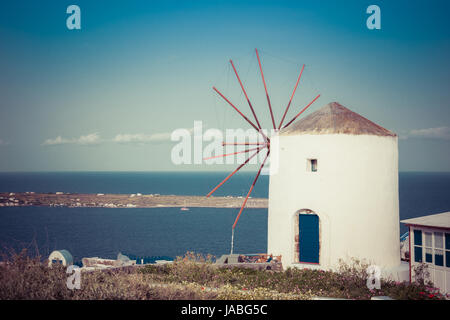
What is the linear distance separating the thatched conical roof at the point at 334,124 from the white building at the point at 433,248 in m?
3.41

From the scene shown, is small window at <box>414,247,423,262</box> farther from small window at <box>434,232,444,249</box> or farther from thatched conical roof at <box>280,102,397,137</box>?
thatched conical roof at <box>280,102,397,137</box>

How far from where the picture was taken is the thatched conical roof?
1504 cm

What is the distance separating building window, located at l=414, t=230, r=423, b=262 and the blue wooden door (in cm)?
307

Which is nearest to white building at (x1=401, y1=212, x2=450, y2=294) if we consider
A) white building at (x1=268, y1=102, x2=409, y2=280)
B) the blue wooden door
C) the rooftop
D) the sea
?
the rooftop

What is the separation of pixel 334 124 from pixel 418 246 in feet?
15.6

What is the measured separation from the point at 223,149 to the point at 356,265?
7.00m

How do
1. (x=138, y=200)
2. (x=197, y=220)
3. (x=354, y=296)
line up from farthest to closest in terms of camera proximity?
(x=138, y=200) < (x=197, y=220) < (x=354, y=296)

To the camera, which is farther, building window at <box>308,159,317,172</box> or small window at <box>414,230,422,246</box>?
building window at <box>308,159,317,172</box>

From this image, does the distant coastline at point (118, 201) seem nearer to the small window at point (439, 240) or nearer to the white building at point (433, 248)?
the white building at point (433, 248)

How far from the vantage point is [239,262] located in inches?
608

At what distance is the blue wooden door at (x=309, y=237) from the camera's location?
1504 cm

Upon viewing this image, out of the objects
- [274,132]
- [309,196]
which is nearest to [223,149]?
[274,132]

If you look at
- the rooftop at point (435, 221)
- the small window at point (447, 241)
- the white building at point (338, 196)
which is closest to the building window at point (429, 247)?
Answer: the rooftop at point (435, 221)
